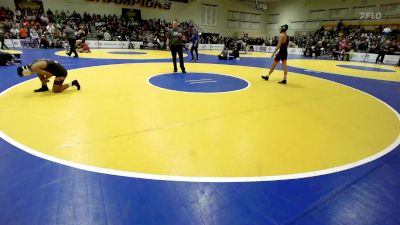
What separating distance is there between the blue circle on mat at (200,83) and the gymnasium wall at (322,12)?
26.6 m

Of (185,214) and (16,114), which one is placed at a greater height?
(16,114)

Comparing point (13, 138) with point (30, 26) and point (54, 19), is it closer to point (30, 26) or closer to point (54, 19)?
point (30, 26)

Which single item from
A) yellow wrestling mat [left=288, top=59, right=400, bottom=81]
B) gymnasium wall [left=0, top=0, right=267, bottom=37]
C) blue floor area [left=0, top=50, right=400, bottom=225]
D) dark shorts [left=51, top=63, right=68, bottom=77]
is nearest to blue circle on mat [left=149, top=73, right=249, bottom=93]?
dark shorts [left=51, top=63, right=68, bottom=77]

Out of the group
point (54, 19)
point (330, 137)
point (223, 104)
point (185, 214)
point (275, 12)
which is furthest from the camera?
point (275, 12)

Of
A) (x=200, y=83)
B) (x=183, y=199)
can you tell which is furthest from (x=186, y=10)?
(x=183, y=199)

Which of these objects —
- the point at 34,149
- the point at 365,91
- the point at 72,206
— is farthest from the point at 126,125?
the point at 365,91

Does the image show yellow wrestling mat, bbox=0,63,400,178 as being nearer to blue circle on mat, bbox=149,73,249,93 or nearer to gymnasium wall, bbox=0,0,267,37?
blue circle on mat, bbox=149,73,249,93

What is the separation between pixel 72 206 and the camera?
7.02ft

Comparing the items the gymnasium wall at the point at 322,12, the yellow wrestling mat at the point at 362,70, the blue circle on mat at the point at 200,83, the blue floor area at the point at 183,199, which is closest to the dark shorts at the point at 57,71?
the blue circle on mat at the point at 200,83

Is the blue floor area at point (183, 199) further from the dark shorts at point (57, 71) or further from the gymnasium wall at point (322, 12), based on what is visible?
the gymnasium wall at point (322, 12)

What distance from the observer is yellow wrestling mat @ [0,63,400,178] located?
2922mm

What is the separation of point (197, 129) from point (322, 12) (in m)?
35.2

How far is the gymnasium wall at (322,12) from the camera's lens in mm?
26062

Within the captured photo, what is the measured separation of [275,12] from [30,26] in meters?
32.8
